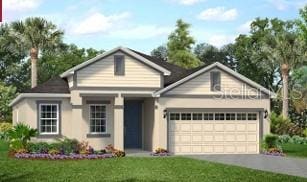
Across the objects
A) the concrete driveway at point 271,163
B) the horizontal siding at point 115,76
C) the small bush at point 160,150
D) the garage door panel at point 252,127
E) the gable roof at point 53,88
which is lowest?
the concrete driveway at point 271,163

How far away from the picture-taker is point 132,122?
98.3 feet

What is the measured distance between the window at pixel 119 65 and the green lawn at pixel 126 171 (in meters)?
5.71

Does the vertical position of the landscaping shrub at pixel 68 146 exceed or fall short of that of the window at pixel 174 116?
it falls short

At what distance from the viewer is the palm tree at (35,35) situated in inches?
1711

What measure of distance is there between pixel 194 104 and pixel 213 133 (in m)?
1.82

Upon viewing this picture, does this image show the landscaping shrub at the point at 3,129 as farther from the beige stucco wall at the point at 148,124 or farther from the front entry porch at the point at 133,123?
the beige stucco wall at the point at 148,124

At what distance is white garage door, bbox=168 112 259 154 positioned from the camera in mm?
27516

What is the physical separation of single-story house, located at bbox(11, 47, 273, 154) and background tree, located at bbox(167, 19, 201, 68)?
28.5 m

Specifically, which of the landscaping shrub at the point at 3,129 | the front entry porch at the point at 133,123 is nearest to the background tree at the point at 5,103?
the landscaping shrub at the point at 3,129

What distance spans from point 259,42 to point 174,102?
37803mm

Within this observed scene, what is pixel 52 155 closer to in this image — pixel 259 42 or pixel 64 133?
pixel 64 133

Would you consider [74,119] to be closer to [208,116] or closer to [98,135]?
[98,135]

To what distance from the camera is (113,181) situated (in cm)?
1559

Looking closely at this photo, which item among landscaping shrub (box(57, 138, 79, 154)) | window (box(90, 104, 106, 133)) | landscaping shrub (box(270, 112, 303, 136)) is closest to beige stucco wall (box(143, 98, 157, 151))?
window (box(90, 104, 106, 133))
